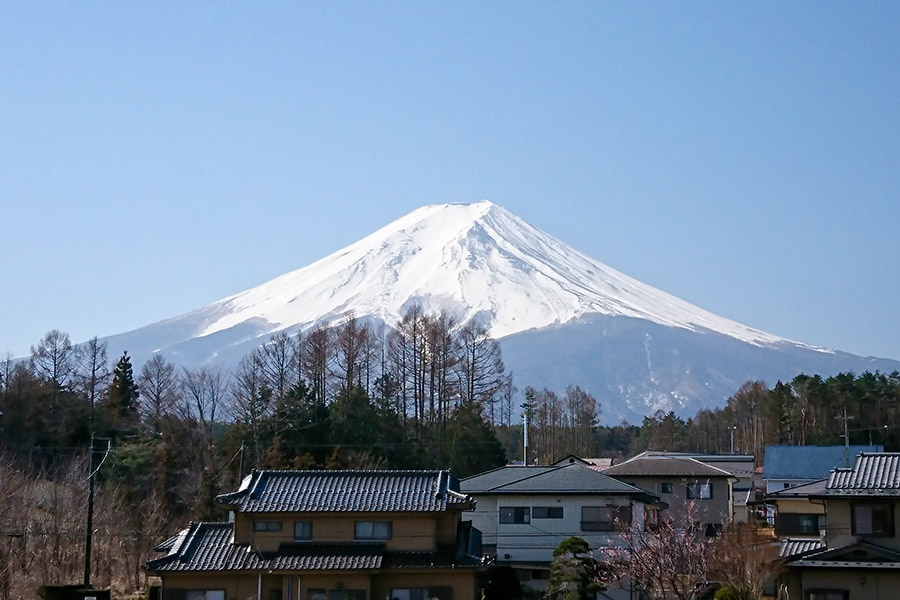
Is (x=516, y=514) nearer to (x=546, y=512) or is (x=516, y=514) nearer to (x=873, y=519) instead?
(x=546, y=512)

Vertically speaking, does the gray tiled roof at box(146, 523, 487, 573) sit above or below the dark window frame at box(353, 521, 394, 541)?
below

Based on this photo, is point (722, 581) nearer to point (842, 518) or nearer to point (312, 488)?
point (842, 518)

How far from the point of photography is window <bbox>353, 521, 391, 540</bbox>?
2841 centimetres

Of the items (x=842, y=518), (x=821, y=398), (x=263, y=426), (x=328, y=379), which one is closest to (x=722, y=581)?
(x=842, y=518)

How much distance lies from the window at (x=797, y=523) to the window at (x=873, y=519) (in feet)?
28.8

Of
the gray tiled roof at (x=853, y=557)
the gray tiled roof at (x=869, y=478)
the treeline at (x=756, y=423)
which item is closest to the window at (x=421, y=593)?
the gray tiled roof at (x=853, y=557)

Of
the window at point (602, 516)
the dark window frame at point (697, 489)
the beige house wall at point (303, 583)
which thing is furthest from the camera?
the dark window frame at point (697, 489)

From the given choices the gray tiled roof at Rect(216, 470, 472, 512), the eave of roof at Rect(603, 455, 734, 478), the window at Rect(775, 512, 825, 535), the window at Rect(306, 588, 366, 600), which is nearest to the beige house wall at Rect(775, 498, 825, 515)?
the window at Rect(775, 512, 825, 535)

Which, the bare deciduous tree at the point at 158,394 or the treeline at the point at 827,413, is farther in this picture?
the treeline at the point at 827,413

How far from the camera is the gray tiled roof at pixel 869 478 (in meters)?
26.0

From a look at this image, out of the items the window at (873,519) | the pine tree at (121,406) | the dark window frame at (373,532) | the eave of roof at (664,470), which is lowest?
the dark window frame at (373,532)

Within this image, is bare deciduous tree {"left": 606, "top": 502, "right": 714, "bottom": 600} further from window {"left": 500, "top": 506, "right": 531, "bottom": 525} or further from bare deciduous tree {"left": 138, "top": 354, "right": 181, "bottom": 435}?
bare deciduous tree {"left": 138, "top": 354, "right": 181, "bottom": 435}

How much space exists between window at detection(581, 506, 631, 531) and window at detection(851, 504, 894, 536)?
32.6 ft

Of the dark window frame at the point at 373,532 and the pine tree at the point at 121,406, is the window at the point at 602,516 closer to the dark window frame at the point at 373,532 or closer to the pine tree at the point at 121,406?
the dark window frame at the point at 373,532
